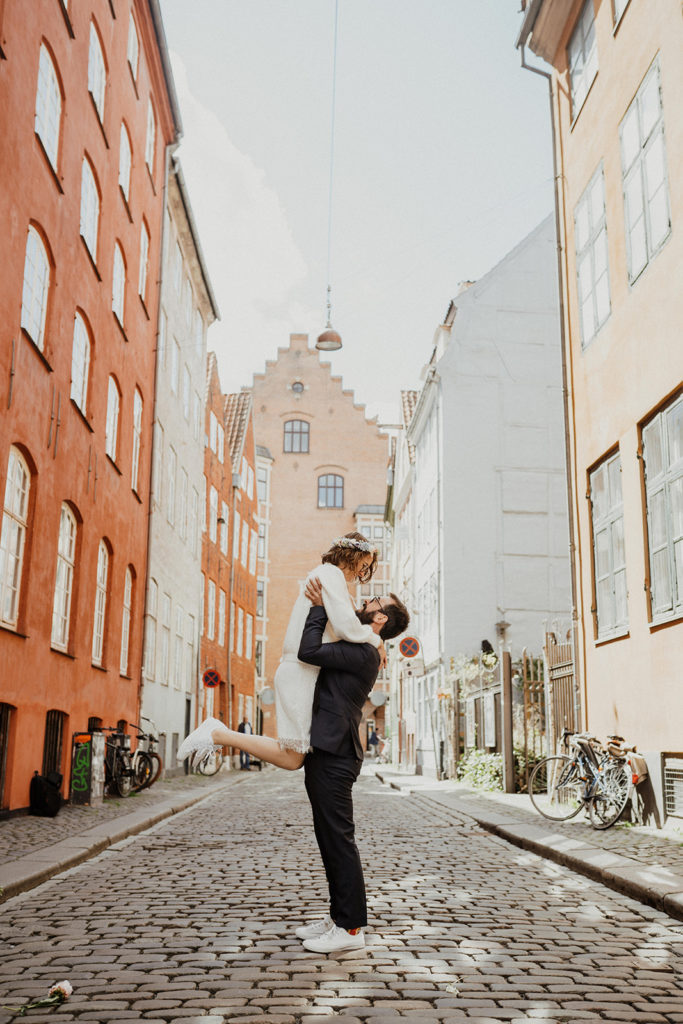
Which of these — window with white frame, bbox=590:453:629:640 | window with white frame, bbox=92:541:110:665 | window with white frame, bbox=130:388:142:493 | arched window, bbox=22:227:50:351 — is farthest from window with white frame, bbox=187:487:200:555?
window with white frame, bbox=590:453:629:640

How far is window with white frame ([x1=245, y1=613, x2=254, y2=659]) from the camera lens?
156ft

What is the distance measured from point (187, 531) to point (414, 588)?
31.2ft

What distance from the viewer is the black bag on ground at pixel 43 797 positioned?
502 inches

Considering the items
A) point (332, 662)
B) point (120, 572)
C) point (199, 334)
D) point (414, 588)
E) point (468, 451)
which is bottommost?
point (332, 662)

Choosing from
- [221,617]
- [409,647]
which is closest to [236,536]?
[221,617]

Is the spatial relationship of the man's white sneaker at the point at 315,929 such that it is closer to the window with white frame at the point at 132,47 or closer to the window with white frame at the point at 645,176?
the window with white frame at the point at 645,176

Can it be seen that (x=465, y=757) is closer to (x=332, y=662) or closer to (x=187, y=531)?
(x=187, y=531)

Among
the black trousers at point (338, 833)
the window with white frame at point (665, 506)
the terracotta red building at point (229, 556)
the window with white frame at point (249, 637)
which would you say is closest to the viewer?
the black trousers at point (338, 833)

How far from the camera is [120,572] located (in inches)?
798

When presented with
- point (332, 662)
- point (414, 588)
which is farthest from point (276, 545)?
point (332, 662)

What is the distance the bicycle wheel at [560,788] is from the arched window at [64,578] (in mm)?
6816

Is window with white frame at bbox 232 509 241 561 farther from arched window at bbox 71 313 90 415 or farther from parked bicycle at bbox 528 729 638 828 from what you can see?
parked bicycle at bbox 528 729 638 828

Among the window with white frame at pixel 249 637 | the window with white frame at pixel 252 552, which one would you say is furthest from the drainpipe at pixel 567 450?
the window with white frame at pixel 252 552

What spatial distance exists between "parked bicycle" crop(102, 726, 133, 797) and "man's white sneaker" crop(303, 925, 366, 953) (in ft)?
37.2
